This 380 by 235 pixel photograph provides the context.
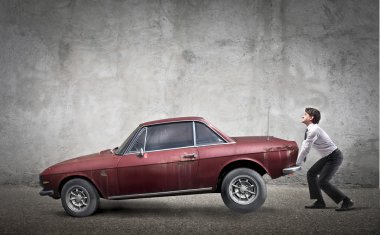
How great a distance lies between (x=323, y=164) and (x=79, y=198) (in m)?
Result: 3.97

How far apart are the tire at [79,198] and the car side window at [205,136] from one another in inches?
72.4

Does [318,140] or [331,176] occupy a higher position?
[318,140]

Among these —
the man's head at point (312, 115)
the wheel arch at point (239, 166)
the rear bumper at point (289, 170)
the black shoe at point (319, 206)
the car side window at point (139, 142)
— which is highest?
the man's head at point (312, 115)

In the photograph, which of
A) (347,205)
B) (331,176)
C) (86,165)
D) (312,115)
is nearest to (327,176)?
(331,176)

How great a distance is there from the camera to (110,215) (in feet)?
24.8

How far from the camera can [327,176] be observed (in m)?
7.55

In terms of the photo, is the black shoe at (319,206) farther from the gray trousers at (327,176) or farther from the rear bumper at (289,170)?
the rear bumper at (289,170)

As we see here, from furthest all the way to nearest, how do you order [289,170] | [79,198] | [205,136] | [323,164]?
[323,164], [79,198], [205,136], [289,170]

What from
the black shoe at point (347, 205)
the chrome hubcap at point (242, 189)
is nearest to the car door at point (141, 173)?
the chrome hubcap at point (242, 189)

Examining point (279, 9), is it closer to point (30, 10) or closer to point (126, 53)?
point (126, 53)

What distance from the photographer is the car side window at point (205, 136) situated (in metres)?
7.29

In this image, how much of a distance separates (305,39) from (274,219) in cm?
482

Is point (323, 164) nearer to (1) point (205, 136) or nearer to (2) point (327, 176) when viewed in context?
(2) point (327, 176)

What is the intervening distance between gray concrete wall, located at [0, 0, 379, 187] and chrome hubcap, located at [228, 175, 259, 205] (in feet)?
A: 11.2
